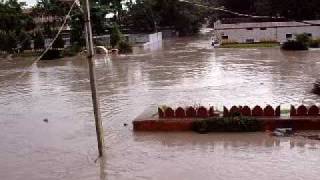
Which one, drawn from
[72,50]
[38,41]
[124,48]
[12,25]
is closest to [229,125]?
[124,48]

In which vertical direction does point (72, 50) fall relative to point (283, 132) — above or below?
above

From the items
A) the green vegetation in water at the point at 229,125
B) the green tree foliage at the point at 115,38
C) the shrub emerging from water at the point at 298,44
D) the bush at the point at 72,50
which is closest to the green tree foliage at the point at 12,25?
the bush at the point at 72,50

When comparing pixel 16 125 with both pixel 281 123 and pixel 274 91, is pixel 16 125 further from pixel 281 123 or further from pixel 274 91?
pixel 274 91

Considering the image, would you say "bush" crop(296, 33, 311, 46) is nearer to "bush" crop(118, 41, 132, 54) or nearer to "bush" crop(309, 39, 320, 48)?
"bush" crop(309, 39, 320, 48)

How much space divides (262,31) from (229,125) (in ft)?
93.4

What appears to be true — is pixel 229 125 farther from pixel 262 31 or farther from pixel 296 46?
pixel 262 31

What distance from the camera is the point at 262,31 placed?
131ft

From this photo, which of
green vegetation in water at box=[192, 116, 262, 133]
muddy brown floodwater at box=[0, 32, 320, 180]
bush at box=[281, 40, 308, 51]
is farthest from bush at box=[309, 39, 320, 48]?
green vegetation in water at box=[192, 116, 262, 133]

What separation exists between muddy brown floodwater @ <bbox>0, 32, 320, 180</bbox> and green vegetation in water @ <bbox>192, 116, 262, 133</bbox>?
268 mm

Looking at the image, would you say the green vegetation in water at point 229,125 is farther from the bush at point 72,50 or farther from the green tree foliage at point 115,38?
the green tree foliage at point 115,38

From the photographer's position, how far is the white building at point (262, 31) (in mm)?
39281

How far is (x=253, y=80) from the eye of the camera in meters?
20.7

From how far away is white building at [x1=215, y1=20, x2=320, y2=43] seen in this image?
39.3 metres

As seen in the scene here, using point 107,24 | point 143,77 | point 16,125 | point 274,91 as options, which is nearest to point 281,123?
point 274,91
